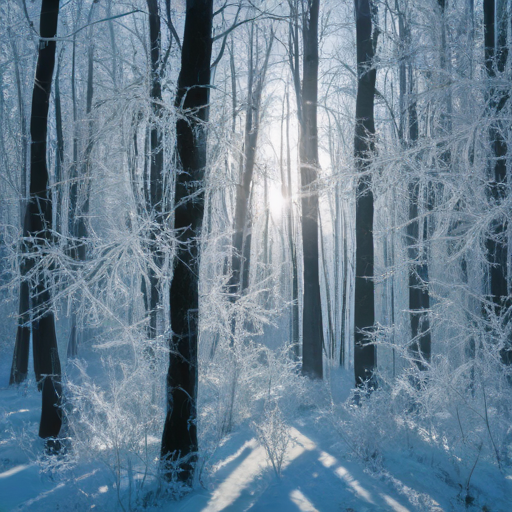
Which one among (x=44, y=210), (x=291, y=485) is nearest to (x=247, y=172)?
(x=44, y=210)

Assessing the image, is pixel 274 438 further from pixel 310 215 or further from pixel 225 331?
pixel 310 215

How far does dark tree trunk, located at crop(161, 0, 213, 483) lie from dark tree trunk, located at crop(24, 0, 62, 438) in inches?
108

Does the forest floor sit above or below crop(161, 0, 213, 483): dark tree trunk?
below

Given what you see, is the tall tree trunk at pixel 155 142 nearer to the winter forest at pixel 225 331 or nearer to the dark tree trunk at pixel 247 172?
the winter forest at pixel 225 331

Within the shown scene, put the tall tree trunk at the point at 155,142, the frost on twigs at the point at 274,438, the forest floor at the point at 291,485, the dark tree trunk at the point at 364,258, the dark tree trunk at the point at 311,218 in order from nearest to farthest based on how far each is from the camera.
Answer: the forest floor at the point at 291,485 < the frost on twigs at the point at 274,438 < the tall tree trunk at the point at 155,142 < the dark tree trunk at the point at 364,258 < the dark tree trunk at the point at 311,218

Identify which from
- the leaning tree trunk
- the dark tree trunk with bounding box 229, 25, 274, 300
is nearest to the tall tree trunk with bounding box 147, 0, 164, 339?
the leaning tree trunk

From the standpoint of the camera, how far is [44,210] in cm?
646

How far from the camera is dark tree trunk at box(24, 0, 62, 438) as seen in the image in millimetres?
6328

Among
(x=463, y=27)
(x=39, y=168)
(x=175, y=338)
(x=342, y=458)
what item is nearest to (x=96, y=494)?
(x=175, y=338)

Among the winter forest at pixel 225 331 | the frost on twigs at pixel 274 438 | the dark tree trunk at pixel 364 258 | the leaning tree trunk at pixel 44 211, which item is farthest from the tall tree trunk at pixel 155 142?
the dark tree trunk at pixel 364 258

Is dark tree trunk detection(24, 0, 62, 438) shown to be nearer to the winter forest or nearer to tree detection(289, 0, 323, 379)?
the winter forest

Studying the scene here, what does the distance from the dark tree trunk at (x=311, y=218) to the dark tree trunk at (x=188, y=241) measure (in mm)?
5316

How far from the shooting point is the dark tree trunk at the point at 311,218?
9.93 meters

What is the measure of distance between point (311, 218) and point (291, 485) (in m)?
6.67
